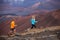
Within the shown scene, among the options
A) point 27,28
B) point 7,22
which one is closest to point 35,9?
point 27,28

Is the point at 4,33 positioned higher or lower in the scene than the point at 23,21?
lower

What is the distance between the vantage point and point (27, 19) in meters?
4.11

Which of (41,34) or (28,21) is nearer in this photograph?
(41,34)

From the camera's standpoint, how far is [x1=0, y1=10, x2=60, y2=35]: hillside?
4035 mm

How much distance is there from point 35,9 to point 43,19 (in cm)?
32

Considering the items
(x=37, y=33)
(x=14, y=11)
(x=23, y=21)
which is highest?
(x=14, y=11)

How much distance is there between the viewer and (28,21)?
4.11 m

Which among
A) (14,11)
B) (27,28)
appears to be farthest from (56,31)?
(14,11)

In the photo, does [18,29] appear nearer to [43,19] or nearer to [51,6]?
[43,19]

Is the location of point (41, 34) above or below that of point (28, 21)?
below

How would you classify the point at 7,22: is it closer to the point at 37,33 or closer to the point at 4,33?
the point at 4,33

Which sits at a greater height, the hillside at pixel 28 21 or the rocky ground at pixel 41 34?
the hillside at pixel 28 21

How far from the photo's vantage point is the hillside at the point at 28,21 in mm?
4035

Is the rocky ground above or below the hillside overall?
below
